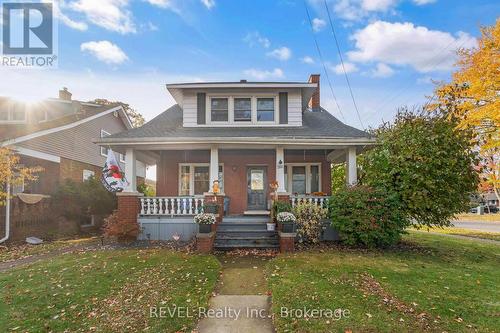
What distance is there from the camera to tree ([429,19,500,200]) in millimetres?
10781

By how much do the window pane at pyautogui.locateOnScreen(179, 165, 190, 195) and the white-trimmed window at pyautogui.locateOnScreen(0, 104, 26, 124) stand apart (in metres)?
10.8

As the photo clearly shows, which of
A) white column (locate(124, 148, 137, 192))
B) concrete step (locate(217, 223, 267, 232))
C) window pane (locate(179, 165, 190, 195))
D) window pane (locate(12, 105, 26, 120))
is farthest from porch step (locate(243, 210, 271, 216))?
window pane (locate(12, 105, 26, 120))

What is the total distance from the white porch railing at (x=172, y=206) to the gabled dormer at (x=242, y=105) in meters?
3.46

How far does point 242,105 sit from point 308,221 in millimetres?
5846

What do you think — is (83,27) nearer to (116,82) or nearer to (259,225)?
(116,82)

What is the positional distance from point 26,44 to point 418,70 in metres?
19.3

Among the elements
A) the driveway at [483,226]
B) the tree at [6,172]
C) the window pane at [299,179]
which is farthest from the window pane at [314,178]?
the driveway at [483,226]

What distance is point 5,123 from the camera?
52.4 ft

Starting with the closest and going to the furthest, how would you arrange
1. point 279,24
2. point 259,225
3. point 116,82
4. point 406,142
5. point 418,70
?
point 406,142
point 259,225
point 279,24
point 116,82
point 418,70

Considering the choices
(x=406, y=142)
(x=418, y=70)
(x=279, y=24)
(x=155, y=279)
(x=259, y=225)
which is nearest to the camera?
(x=155, y=279)

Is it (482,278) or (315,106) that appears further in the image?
(315,106)

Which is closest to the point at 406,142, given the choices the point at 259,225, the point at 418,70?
the point at 259,225

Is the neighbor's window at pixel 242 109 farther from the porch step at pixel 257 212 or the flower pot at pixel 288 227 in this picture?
the flower pot at pixel 288 227

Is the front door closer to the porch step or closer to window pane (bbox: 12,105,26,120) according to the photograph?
the porch step
